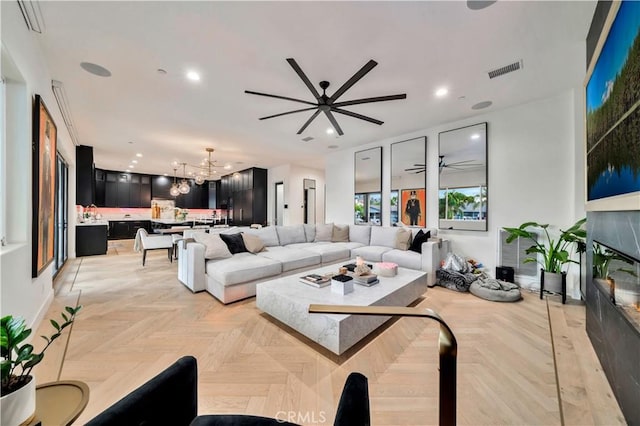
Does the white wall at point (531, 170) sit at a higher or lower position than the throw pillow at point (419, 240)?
higher

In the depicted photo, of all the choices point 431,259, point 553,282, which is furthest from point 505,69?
point 553,282

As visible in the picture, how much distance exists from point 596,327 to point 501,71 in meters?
2.67

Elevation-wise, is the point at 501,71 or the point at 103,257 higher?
the point at 501,71

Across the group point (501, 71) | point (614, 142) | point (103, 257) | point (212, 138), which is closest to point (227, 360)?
point (614, 142)

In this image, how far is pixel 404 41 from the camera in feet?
7.53

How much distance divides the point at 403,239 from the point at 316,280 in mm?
2409

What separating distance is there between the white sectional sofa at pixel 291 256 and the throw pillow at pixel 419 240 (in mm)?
106

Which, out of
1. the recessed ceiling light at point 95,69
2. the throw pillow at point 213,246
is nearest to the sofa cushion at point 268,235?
the throw pillow at point 213,246

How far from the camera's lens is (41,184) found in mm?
2332

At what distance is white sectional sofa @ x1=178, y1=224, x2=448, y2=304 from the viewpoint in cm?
314

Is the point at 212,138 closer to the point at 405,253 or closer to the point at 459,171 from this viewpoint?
the point at 405,253

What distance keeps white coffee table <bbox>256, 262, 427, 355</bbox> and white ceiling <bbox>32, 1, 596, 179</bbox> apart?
94.7 inches

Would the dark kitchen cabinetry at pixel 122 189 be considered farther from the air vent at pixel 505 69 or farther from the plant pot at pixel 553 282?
the plant pot at pixel 553 282

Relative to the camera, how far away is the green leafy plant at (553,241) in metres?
3.00
